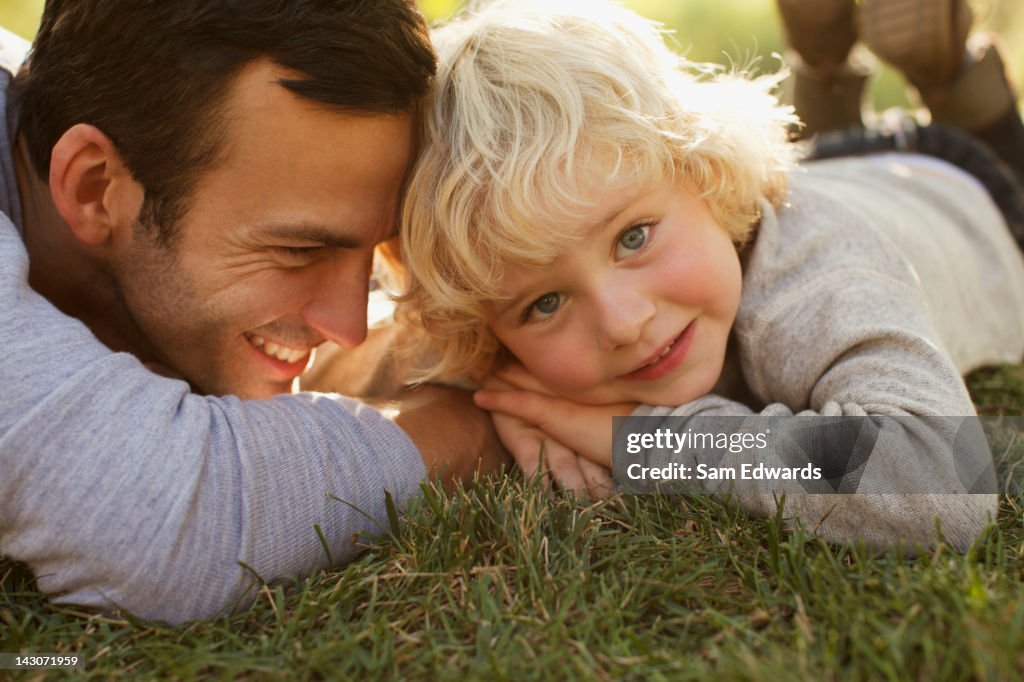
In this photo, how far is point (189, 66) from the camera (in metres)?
1.97

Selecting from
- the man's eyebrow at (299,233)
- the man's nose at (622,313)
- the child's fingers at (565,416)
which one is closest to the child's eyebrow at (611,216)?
the man's nose at (622,313)

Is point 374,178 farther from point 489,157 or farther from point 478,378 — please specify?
point 478,378

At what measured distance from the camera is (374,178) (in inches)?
80.4

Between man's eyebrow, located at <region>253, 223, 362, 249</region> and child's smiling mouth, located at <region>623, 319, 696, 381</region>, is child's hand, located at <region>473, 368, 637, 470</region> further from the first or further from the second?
man's eyebrow, located at <region>253, 223, 362, 249</region>

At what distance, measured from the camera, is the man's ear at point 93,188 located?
2.04 meters

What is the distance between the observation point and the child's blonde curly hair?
191 cm

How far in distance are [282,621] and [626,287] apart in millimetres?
954

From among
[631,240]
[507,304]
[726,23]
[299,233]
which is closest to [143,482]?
[299,233]

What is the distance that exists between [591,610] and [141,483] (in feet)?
2.52

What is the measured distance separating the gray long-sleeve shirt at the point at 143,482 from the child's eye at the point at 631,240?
0.72 metres

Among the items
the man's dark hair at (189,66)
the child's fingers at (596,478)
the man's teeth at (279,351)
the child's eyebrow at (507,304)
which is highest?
the man's dark hair at (189,66)

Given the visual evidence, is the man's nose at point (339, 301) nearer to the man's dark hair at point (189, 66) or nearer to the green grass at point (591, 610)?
the man's dark hair at point (189, 66)

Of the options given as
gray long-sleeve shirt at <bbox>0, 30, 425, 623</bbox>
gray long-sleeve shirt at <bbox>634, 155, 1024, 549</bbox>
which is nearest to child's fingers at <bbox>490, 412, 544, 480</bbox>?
gray long-sleeve shirt at <bbox>634, 155, 1024, 549</bbox>

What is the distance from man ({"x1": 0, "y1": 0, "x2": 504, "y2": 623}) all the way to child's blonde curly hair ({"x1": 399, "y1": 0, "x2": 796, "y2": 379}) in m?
0.12
